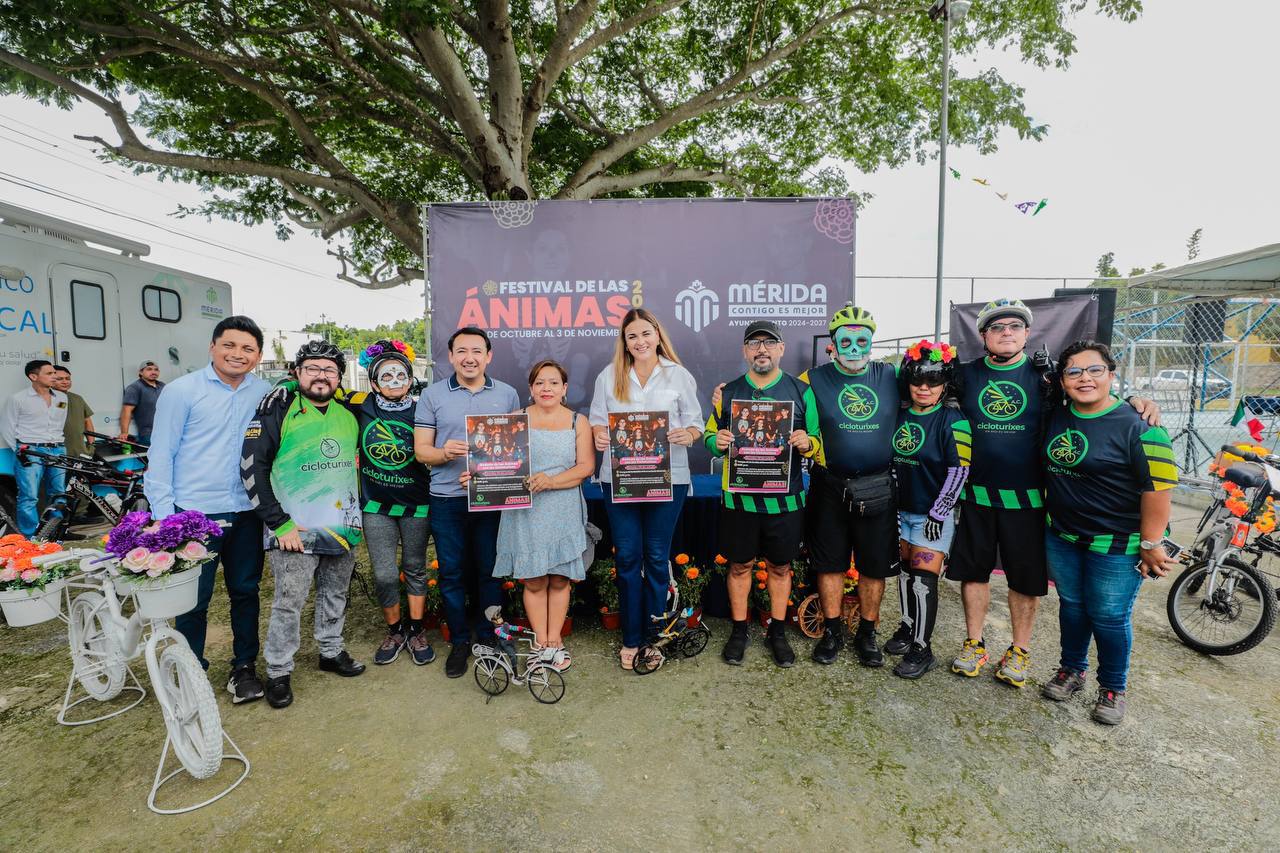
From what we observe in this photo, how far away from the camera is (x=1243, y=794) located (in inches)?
98.2

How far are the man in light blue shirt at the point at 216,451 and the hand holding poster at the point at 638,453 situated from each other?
1.84m

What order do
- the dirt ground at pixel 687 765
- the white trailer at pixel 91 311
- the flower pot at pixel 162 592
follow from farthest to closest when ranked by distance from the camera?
the white trailer at pixel 91 311, the flower pot at pixel 162 592, the dirt ground at pixel 687 765

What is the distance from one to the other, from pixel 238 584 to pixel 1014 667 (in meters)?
4.15

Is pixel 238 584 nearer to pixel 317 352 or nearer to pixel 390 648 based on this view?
pixel 390 648

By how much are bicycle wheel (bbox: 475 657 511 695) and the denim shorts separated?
2315 mm

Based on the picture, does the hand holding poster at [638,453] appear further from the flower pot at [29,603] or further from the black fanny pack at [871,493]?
the flower pot at [29,603]

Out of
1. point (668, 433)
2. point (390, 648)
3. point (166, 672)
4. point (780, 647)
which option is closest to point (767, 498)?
point (668, 433)

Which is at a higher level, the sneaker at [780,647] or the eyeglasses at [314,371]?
the eyeglasses at [314,371]

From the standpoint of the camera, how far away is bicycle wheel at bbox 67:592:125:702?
3102 mm

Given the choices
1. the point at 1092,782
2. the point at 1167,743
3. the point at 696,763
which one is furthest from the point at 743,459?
the point at 1167,743

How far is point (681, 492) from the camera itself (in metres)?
3.42

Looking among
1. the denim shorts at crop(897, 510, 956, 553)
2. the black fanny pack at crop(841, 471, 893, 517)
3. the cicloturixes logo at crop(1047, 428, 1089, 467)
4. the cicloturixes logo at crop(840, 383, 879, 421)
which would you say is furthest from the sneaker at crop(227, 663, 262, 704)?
the cicloturixes logo at crop(1047, 428, 1089, 467)

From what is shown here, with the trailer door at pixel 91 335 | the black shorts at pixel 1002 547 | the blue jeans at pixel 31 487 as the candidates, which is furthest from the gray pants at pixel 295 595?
the trailer door at pixel 91 335

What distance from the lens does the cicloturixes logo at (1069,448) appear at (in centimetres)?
285
